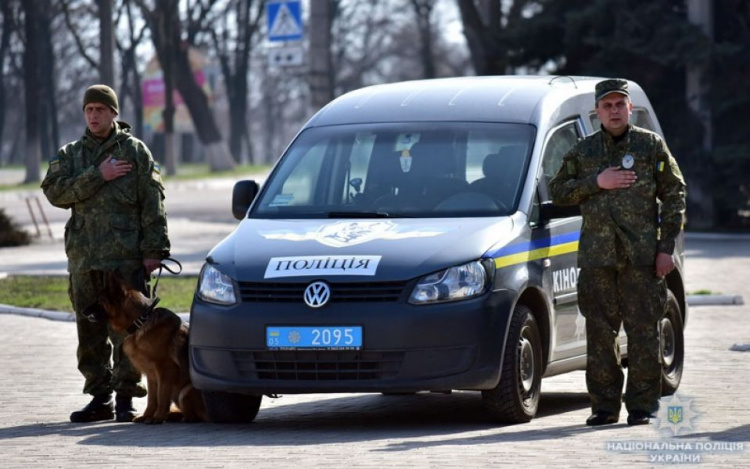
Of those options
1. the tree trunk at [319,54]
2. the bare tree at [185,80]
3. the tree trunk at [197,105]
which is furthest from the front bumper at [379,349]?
Answer: the tree trunk at [197,105]

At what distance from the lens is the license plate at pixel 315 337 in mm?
8492

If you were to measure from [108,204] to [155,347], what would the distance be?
0.90 m

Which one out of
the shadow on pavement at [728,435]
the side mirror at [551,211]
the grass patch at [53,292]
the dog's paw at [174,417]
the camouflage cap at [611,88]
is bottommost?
the grass patch at [53,292]

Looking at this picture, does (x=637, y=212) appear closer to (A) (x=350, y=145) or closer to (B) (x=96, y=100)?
(A) (x=350, y=145)

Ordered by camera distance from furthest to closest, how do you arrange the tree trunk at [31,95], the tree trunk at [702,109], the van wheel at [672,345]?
the tree trunk at [31,95]
the tree trunk at [702,109]
the van wheel at [672,345]

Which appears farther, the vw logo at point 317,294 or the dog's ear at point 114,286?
the dog's ear at point 114,286

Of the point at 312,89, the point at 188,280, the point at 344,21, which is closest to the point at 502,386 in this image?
the point at 188,280

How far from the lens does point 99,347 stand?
988 cm

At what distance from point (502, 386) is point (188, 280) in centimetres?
1081

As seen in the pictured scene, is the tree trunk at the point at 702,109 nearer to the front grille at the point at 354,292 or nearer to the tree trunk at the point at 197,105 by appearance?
the front grille at the point at 354,292

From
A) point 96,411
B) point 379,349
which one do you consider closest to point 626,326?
point 379,349

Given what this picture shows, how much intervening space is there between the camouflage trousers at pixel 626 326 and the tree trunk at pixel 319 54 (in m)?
13.3

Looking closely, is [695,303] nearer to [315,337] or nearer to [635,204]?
[635,204]

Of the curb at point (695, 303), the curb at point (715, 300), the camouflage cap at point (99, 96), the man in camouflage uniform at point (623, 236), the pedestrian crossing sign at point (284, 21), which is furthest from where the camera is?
the pedestrian crossing sign at point (284, 21)
